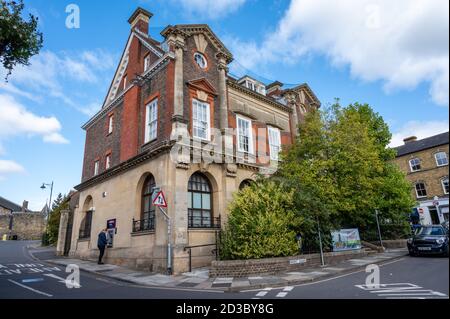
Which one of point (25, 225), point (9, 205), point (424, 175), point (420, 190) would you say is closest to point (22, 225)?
point (25, 225)

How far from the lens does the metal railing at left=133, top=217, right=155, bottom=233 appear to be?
48.6 feet

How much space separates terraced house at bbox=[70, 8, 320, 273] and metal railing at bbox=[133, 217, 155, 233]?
0.06 m

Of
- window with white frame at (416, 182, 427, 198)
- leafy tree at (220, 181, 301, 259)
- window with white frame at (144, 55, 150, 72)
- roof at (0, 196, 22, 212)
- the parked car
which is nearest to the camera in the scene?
leafy tree at (220, 181, 301, 259)

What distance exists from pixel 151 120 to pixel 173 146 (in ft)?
13.2

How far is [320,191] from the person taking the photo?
50.4 feet

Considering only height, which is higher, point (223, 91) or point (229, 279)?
point (223, 91)

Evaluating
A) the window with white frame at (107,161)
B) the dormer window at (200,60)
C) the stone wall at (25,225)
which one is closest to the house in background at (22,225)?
the stone wall at (25,225)

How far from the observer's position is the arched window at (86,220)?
822 inches

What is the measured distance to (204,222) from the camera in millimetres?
15008

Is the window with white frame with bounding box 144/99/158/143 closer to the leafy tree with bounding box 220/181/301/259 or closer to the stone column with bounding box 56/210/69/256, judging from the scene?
the leafy tree with bounding box 220/181/301/259

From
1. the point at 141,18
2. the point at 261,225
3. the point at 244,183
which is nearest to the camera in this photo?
the point at 261,225

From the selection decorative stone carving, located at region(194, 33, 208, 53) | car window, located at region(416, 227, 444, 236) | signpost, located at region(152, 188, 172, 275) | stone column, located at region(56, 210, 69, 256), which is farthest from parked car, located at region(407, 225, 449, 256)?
stone column, located at region(56, 210, 69, 256)

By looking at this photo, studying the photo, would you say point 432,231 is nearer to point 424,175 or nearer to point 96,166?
point 424,175
